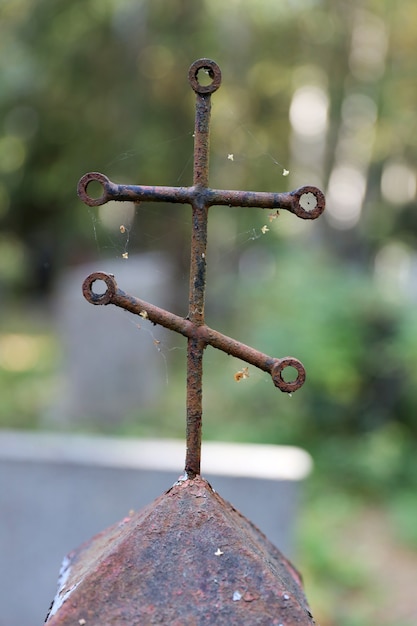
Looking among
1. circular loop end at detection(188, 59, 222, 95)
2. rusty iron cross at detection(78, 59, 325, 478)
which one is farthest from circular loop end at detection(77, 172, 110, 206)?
circular loop end at detection(188, 59, 222, 95)

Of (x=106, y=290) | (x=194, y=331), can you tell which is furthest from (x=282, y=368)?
(x=106, y=290)

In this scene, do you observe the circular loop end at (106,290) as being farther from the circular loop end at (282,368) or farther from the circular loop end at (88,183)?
the circular loop end at (282,368)

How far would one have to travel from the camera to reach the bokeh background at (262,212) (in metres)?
4.73

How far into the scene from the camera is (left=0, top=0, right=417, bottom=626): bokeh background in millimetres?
4730

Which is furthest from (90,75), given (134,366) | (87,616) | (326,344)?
(87,616)

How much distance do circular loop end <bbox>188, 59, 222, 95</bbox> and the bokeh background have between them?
133 inches

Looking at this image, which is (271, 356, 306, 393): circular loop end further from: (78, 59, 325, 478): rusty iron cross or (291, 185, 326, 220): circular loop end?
(291, 185, 326, 220): circular loop end

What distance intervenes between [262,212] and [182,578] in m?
6.84

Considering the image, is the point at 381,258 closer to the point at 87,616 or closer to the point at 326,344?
the point at 326,344

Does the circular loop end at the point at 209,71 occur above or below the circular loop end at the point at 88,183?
above

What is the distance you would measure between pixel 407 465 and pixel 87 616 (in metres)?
4.25

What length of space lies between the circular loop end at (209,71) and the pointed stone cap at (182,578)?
0.48 meters

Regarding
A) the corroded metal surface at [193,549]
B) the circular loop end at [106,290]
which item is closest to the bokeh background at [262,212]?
the corroded metal surface at [193,549]

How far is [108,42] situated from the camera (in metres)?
7.64
